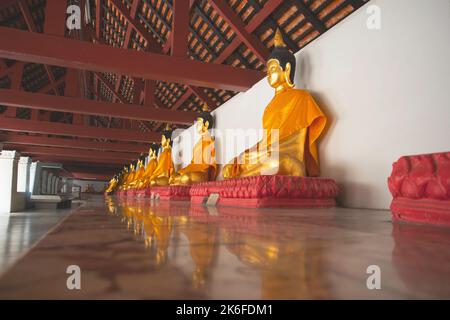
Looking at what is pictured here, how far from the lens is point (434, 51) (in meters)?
1.90

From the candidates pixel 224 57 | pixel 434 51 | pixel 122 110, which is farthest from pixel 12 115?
pixel 434 51

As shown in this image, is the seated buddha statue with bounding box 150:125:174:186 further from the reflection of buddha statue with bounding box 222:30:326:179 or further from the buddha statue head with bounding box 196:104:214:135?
the reflection of buddha statue with bounding box 222:30:326:179

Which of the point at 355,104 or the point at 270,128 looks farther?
the point at 270,128

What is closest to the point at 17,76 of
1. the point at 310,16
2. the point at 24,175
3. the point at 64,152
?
the point at 64,152

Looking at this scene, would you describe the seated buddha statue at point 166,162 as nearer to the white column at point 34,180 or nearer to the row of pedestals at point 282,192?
the white column at point 34,180

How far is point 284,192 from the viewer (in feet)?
7.34

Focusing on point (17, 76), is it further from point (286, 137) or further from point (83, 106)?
point (286, 137)

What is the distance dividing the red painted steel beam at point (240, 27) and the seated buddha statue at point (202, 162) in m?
1.24

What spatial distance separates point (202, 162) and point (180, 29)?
1868 millimetres

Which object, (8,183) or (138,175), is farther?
(138,175)

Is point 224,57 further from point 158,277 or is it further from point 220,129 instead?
point 158,277

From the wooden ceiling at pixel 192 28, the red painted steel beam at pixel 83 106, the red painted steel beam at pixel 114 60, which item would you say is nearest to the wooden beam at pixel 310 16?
the wooden ceiling at pixel 192 28

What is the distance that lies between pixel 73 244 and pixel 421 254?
1.85ft

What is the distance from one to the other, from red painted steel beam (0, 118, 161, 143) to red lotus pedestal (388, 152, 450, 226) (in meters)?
7.02
